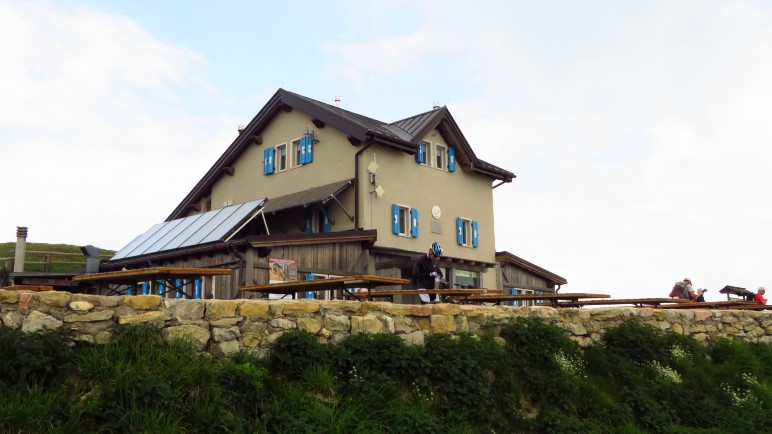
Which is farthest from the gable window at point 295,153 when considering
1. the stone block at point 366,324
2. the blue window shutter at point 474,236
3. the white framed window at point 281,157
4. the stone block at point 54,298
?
the stone block at point 54,298

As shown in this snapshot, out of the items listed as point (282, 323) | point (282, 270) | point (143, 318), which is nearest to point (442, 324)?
point (282, 323)

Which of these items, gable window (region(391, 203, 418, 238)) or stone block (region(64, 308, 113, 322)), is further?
gable window (region(391, 203, 418, 238))

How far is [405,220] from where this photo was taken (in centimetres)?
2458

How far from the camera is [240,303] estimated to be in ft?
29.2

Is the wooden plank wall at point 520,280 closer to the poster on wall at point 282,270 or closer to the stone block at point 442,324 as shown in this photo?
the poster on wall at point 282,270

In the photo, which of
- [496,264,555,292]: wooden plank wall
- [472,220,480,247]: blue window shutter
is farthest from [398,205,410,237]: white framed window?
[496,264,555,292]: wooden plank wall

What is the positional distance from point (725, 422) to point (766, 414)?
798 millimetres

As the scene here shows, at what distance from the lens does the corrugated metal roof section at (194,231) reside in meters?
19.3

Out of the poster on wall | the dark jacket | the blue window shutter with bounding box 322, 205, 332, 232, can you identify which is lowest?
the dark jacket

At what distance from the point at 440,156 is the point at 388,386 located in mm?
18192

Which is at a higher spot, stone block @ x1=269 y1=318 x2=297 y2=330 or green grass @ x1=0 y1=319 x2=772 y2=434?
stone block @ x1=269 y1=318 x2=297 y2=330

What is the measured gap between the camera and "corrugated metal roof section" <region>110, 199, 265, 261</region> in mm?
19281

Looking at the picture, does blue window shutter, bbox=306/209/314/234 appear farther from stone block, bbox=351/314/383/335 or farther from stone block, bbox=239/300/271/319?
stone block, bbox=239/300/271/319

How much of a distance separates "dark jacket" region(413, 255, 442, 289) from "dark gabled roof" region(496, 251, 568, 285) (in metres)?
14.2
